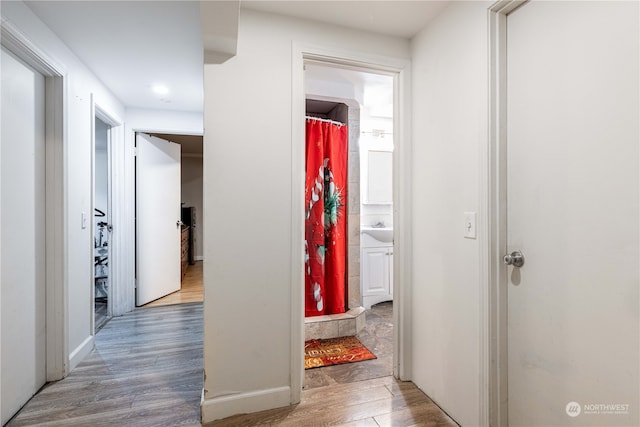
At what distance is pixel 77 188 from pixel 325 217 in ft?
6.43

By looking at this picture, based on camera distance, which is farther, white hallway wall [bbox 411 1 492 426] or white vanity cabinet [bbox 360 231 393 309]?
white vanity cabinet [bbox 360 231 393 309]

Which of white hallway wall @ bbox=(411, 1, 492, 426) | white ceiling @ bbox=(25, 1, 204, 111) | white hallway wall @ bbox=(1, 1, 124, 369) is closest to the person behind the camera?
white hallway wall @ bbox=(411, 1, 492, 426)

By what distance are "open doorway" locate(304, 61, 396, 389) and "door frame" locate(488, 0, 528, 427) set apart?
2.37 ft

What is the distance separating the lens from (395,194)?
204 cm

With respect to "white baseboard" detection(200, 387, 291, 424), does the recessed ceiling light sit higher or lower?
higher

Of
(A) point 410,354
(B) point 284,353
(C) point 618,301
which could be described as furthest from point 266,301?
(C) point 618,301

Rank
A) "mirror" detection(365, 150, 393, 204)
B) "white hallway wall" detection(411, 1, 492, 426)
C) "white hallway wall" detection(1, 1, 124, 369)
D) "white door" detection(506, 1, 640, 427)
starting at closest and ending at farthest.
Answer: "white door" detection(506, 1, 640, 427) → "white hallway wall" detection(411, 1, 492, 426) → "white hallway wall" detection(1, 1, 124, 369) → "mirror" detection(365, 150, 393, 204)

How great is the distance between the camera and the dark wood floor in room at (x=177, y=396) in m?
1.67

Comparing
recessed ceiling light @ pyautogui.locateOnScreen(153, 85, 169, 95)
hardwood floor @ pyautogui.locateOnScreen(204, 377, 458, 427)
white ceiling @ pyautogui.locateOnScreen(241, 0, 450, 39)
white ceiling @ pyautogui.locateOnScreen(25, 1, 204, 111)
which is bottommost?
hardwood floor @ pyautogui.locateOnScreen(204, 377, 458, 427)

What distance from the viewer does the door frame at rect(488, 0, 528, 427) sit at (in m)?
1.43

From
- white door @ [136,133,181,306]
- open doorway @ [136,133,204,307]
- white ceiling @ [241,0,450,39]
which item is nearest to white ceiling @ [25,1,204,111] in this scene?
white ceiling @ [241,0,450,39]

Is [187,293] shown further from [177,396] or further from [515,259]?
[515,259]

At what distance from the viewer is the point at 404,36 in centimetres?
200

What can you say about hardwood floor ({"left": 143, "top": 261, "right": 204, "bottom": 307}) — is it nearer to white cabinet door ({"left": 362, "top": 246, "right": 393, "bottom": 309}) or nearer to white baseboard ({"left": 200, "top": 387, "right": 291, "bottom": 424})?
white cabinet door ({"left": 362, "top": 246, "right": 393, "bottom": 309})
